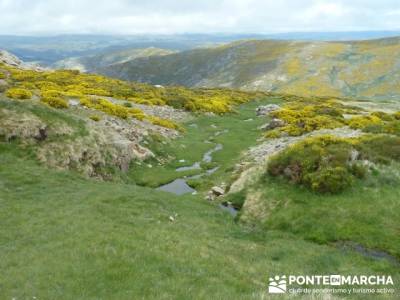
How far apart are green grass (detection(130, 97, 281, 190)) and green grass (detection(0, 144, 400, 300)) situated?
8225 millimetres

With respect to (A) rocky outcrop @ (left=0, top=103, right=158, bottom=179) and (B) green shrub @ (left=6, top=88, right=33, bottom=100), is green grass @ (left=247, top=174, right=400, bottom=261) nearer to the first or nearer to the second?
(A) rocky outcrop @ (left=0, top=103, right=158, bottom=179)

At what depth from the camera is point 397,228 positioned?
24719 millimetres

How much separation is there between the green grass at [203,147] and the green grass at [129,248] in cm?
823

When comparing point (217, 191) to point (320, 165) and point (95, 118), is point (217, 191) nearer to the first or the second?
point (320, 165)

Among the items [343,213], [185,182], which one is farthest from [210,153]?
[343,213]

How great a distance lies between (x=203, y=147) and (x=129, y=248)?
1352 inches

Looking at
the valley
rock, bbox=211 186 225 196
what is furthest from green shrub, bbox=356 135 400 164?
rock, bbox=211 186 225 196

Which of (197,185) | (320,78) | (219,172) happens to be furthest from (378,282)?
(320,78)

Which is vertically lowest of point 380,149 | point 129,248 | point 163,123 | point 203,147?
point 203,147

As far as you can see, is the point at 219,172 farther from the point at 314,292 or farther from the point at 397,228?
the point at 314,292

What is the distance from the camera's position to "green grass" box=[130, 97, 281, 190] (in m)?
40.8

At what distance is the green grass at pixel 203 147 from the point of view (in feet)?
134

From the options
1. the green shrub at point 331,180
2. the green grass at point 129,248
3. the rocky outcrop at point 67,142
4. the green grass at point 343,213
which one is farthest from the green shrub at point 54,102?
the green shrub at point 331,180

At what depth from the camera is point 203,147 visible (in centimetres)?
5238
